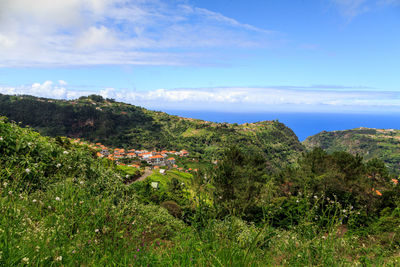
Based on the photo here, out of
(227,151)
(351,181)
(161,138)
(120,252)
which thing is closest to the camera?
(120,252)

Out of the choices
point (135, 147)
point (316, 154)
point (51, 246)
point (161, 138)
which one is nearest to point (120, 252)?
point (51, 246)

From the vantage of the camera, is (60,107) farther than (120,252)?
Yes

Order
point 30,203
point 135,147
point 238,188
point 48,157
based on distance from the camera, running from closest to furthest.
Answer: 1. point 30,203
2. point 48,157
3. point 238,188
4. point 135,147

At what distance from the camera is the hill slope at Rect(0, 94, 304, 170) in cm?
15425

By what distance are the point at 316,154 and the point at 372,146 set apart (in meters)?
210

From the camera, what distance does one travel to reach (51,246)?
2314 mm

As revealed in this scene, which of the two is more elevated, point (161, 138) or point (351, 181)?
point (351, 181)

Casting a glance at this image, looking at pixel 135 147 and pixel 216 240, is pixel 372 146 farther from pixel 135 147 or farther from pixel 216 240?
pixel 216 240

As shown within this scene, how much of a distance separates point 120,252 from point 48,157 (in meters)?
5.32

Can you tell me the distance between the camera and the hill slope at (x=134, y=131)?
15425 cm

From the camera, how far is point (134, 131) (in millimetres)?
175875

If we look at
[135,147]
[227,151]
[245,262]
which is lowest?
[135,147]

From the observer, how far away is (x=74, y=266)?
221cm

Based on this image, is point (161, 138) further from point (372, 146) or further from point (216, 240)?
point (372, 146)
